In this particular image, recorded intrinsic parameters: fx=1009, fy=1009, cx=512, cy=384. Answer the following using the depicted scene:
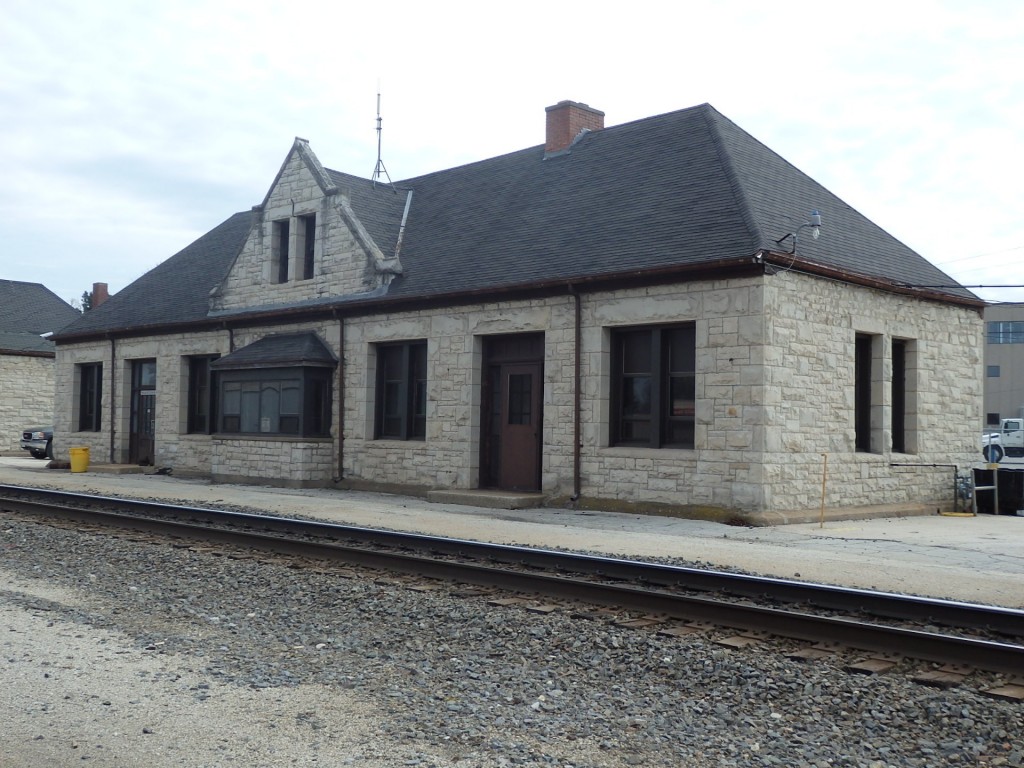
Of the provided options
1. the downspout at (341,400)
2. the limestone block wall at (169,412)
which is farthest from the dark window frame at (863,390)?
the limestone block wall at (169,412)

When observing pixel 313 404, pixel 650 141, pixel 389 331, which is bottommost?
pixel 313 404

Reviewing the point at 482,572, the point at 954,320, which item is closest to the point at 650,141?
the point at 954,320

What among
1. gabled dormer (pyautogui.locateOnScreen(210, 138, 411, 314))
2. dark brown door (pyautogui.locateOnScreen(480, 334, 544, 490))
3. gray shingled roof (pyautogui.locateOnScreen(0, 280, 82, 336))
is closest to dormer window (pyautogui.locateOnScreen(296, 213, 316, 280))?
gabled dormer (pyautogui.locateOnScreen(210, 138, 411, 314))

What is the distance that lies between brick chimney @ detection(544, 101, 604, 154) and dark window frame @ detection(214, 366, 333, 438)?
7250 millimetres

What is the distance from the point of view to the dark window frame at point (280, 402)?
850 inches

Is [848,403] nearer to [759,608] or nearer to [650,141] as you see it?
[650,141]

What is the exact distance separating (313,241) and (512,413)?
764 centimetres

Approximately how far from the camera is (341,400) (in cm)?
2167

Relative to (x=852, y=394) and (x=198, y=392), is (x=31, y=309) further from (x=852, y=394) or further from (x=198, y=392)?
(x=852, y=394)

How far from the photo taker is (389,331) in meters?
20.8

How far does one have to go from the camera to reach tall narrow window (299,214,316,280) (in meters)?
23.5

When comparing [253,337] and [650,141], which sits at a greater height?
[650,141]

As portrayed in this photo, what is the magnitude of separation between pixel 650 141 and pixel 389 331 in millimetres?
6595

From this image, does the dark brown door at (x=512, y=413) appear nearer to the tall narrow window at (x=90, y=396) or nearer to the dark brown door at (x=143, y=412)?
the dark brown door at (x=143, y=412)
